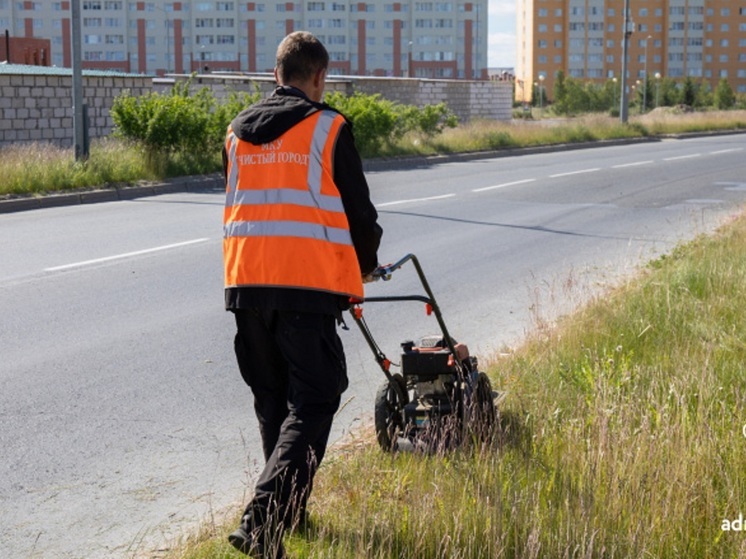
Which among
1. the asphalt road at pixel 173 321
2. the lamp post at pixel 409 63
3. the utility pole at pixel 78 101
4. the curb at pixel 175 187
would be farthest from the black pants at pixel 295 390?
the lamp post at pixel 409 63

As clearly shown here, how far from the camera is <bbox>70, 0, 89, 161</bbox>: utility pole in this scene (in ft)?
65.1

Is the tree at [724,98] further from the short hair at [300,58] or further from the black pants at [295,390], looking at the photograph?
the black pants at [295,390]

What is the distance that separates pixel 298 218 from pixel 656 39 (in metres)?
147

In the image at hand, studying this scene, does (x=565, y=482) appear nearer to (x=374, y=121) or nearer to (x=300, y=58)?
(x=300, y=58)

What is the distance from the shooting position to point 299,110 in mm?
4008

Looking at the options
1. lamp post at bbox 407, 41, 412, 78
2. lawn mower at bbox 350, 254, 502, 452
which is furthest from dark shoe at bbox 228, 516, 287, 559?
lamp post at bbox 407, 41, 412, 78

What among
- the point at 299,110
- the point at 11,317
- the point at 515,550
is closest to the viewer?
the point at 515,550

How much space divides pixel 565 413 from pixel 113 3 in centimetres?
11513

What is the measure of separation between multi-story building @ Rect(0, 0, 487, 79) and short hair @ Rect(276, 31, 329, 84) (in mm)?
109635

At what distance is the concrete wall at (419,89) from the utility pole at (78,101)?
10.8 meters

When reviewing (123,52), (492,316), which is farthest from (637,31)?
(492,316)

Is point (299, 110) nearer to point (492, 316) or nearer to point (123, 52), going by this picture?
point (492, 316)

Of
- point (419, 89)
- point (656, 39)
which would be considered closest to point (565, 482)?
point (419, 89)

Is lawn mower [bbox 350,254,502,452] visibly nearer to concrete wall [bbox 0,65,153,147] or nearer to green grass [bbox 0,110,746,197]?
green grass [bbox 0,110,746,197]
